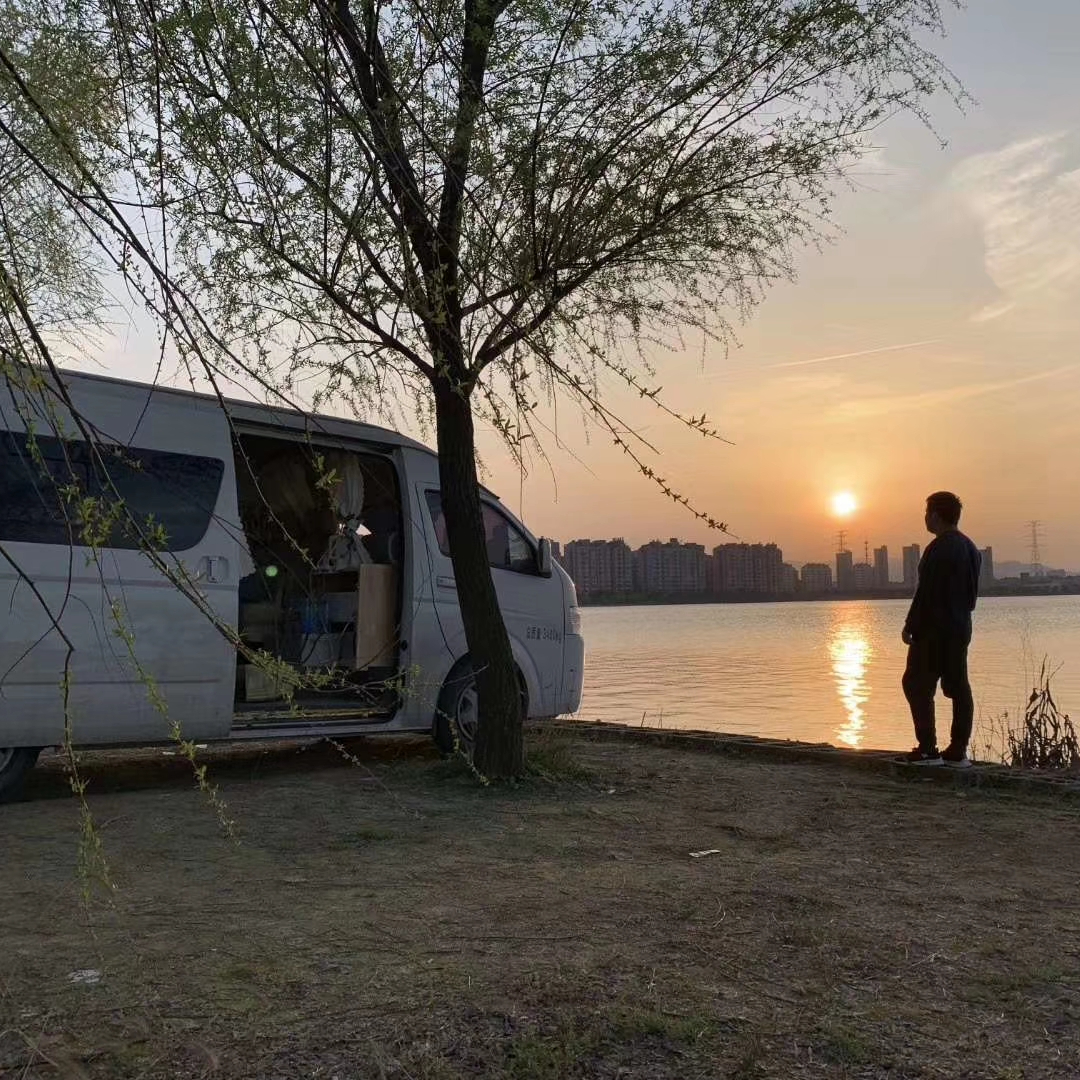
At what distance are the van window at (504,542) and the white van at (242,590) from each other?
0.05 feet

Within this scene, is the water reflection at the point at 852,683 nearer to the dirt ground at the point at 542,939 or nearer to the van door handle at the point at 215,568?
the dirt ground at the point at 542,939

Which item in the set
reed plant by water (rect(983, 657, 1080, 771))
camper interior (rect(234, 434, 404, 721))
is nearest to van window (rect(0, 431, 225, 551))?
camper interior (rect(234, 434, 404, 721))

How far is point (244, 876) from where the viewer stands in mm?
4738

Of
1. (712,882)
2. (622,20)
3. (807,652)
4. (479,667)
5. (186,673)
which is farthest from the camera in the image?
(807,652)

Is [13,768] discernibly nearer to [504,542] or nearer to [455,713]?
[455,713]

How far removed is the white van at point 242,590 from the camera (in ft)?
20.3

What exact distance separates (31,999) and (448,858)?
7.25ft

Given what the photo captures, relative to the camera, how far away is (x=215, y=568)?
23.0ft

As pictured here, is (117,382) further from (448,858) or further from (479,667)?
(448,858)

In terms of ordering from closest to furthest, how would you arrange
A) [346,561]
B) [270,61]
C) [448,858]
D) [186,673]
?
[270,61]
[448,858]
[186,673]
[346,561]

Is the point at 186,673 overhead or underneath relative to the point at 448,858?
overhead

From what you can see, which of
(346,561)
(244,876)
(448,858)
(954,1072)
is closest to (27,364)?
(954,1072)

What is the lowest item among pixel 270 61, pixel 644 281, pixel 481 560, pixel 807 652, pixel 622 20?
pixel 807 652

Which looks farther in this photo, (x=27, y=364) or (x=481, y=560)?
(x=481, y=560)
